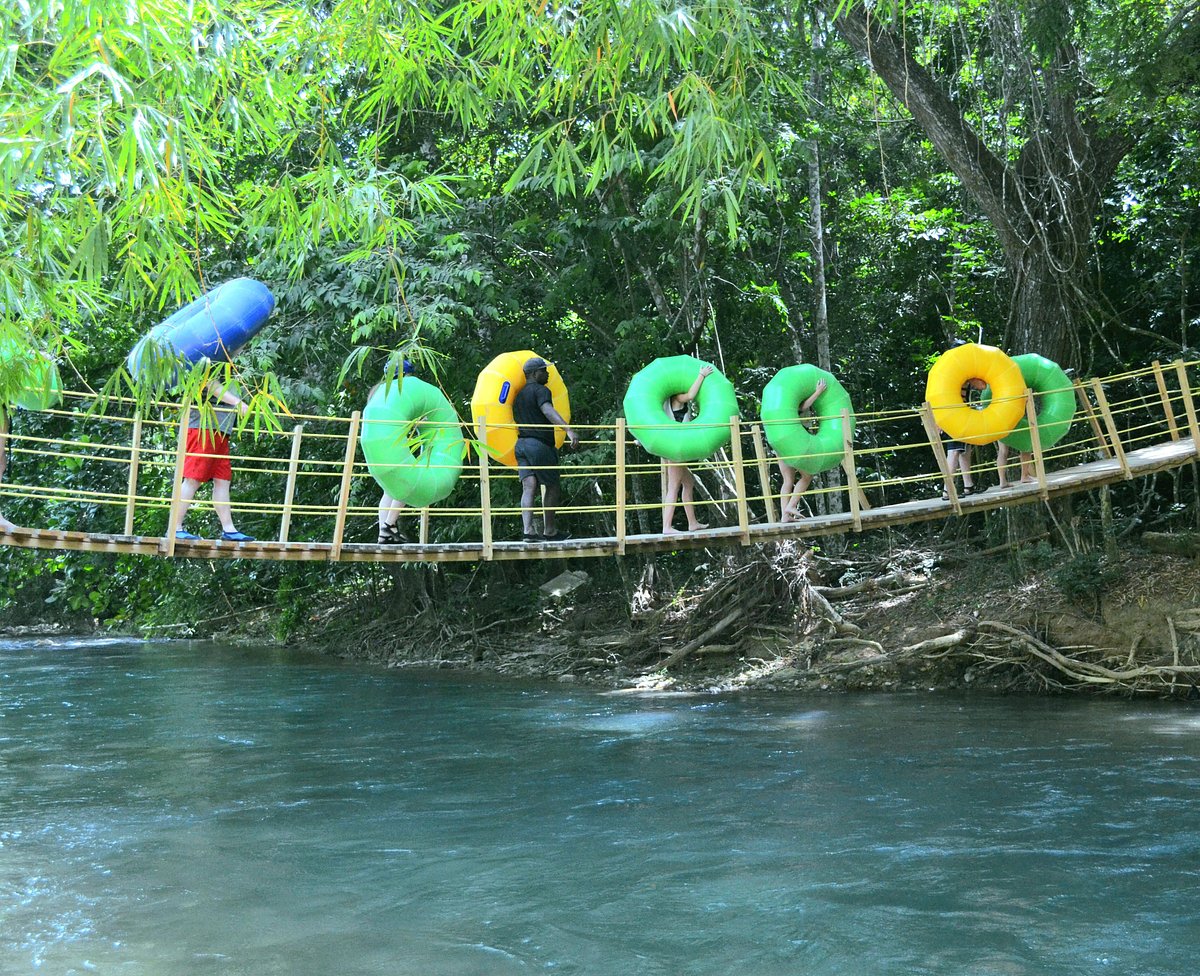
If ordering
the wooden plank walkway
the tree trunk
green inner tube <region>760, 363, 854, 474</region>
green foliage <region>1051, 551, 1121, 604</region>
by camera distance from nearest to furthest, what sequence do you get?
the wooden plank walkway
green inner tube <region>760, 363, 854, 474</region>
the tree trunk
green foliage <region>1051, 551, 1121, 604</region>

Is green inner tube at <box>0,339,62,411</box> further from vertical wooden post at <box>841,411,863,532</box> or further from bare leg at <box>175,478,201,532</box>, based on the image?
vertical wooden post at <box>841,411,863,532</box>

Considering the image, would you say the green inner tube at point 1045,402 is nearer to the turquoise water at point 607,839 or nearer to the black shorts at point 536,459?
the turquoise water at point 607,839

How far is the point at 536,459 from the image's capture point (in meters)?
7.32

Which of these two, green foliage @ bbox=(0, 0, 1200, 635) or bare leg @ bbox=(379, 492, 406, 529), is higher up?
green foliage @ bbox=(0, 0, 1200, 635)

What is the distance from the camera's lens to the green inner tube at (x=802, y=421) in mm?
7578

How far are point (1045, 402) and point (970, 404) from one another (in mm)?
627

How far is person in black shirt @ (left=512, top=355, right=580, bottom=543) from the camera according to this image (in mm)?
7312

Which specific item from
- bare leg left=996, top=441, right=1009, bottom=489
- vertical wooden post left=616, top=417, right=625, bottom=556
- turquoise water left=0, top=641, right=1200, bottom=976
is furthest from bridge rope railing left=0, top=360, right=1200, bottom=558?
turquoise water left=0, top=641, right=1200, bottom=976

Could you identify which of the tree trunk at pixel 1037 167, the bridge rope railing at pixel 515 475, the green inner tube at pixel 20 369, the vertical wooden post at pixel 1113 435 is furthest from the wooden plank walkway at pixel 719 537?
the green inner tube at pixel 20 369

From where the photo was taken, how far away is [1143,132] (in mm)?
8258

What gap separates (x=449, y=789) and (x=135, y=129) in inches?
157

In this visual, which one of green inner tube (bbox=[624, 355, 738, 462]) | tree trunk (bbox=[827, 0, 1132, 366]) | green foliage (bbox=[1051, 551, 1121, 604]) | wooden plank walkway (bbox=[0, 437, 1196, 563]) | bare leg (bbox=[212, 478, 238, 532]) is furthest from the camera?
green foliage (bbox=[1051, 551, 1121, 604])

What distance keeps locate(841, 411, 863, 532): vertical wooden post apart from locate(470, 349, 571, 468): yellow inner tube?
160cm

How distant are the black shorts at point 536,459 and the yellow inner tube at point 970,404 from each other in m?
2.18
